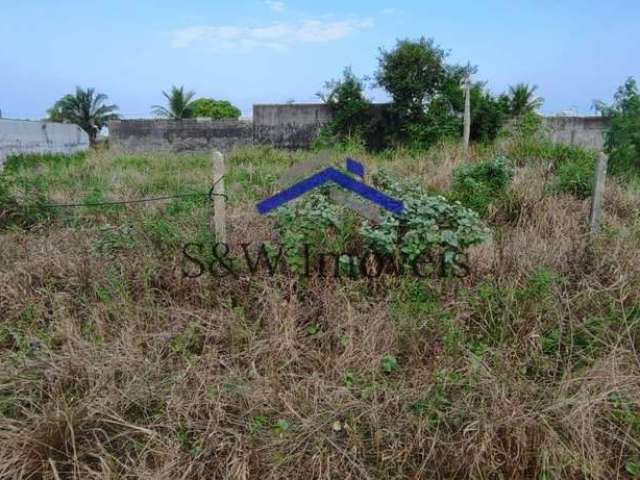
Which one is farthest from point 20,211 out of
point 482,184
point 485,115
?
point 485,115

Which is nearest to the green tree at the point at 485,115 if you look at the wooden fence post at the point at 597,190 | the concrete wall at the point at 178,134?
the concrete wall at the point at 178,134

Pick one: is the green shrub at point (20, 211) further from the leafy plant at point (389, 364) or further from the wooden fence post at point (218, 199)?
the leafy plant at point (389, 364)

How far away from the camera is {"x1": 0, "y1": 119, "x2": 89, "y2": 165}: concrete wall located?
11.1 metres

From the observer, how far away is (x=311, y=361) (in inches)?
88.7

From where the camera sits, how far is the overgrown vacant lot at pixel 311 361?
1716mm

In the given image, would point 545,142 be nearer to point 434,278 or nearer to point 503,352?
point 434,278

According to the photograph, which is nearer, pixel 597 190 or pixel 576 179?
pixel 597 190

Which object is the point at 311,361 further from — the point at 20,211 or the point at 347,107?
the point at 347,107

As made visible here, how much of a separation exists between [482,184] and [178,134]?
9.19 meters

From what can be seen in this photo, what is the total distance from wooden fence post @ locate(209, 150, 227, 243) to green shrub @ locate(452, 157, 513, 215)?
239 centimetres

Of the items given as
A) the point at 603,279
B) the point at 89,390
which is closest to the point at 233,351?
the point at 89,390

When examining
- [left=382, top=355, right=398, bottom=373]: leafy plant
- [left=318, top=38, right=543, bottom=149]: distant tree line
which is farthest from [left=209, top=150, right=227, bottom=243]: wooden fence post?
[left=318, top=38, right=543, bottom=149]: distant tree line

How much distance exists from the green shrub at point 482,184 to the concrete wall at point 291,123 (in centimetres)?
671

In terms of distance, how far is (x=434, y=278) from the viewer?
2771 mm
